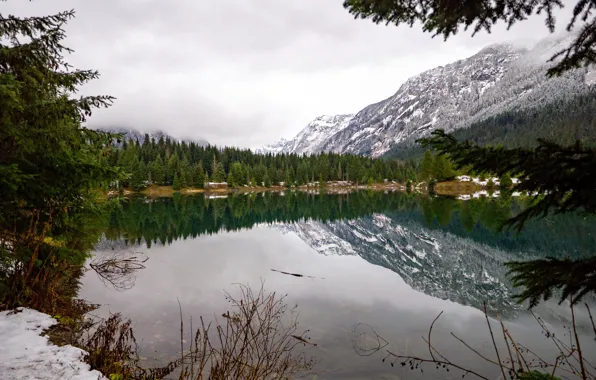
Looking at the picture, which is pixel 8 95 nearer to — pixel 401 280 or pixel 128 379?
pixel 128 379

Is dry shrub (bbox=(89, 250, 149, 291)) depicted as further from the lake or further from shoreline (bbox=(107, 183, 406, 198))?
shoreline (bbox=(107, 183, 406, 198))

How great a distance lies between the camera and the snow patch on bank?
175 inches

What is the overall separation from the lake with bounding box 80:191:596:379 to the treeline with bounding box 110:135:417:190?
3122 inches

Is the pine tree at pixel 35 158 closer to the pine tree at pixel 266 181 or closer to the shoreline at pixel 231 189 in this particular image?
the shoreline at pixel 231 189

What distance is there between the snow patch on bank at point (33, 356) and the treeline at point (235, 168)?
3875 inches

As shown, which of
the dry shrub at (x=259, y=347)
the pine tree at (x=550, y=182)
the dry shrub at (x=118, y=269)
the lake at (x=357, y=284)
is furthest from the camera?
the dry shrub at (x=118, y=269)

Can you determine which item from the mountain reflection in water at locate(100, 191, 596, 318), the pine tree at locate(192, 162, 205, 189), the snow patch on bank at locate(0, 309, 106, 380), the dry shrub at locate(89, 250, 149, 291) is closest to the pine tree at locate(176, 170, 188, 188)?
the pine tree at locate(192, 162, 205, 189)

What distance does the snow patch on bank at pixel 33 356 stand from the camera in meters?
4.43

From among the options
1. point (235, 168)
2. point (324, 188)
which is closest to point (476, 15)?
point (235, 168)

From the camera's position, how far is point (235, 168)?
12000 cm

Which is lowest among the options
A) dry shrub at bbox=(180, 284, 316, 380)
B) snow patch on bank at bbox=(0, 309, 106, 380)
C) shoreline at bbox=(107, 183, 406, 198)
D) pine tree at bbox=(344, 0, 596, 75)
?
dry shrub at bbox=(180, 284, 316, 380)

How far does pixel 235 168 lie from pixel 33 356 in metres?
117

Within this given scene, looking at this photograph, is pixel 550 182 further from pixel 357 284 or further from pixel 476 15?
pixel 357 284

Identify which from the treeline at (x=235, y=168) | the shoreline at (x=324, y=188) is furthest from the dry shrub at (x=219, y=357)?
the treeline at (x=235, y=168)
